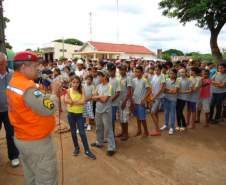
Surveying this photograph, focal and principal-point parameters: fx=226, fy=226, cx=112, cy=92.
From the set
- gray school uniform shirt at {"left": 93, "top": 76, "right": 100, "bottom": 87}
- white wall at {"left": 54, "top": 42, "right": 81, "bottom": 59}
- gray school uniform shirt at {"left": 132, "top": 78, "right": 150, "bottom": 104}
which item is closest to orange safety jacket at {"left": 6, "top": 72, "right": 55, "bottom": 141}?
gray school uniform shirt at {"left": 132, "top": 78, "right": 150, "bottom": 104}

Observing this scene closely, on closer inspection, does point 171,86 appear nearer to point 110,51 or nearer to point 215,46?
point 215,46

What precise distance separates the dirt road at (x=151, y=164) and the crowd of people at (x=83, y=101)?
0.26 m

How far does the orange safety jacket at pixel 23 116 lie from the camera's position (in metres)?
2.14

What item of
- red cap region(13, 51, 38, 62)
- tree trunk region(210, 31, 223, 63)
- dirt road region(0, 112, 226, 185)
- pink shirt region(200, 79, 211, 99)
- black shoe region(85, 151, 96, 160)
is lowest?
dirt road region(0, 112, 226, 185)

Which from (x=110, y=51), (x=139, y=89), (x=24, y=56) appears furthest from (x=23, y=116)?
(x=110, y=51)

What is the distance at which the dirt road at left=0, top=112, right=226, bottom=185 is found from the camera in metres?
3.53

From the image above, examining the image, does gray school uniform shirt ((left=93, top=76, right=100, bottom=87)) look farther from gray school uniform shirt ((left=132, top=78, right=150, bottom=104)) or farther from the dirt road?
the dirt road

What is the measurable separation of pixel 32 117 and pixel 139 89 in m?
3.28

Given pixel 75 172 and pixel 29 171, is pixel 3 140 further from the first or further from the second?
pixel 29 171

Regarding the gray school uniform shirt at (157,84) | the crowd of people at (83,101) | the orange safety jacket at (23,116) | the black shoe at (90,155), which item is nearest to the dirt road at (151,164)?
the black shoe at (90,155)

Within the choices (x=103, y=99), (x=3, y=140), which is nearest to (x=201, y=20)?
(x=103, y=99)

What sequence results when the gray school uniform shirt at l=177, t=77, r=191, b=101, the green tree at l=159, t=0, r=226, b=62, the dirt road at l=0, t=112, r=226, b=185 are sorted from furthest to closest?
the green tree at l=159, t=0, r=226, b=62, the gray school uniform shirt at l=177, t=77, r=191, b=101, the dirt road at l=0, t=112, r=226, b=185

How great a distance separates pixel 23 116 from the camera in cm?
219

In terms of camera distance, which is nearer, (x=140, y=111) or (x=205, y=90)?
(x=140, y=111)
